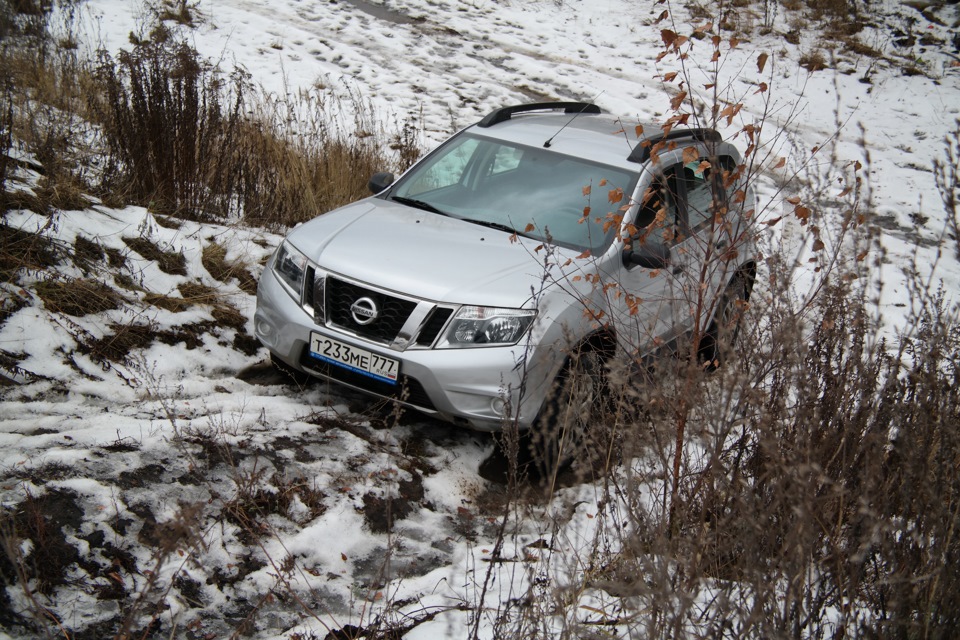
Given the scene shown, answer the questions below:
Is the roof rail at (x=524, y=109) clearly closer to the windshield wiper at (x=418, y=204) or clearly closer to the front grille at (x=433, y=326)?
the windshield wiper at (x=418, y=204)

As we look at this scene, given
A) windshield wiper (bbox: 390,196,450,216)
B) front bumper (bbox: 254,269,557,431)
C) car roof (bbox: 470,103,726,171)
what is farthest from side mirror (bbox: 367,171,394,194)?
front bumper (bbox: 254,269,557,431)

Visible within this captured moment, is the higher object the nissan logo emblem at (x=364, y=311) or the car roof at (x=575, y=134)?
the car roof at (x=575, y=134)

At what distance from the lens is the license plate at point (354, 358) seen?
415cm

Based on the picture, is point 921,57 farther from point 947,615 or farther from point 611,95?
point 947,615

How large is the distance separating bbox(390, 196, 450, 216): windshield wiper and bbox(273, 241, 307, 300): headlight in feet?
2.80

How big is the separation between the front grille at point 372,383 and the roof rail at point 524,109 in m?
2.19

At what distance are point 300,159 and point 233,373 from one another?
295 centimetres

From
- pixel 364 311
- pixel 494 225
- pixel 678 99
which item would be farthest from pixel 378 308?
pixel 678 99

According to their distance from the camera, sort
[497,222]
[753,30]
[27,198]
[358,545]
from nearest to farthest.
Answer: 1. [358,545]
2. [497,222]
3. [27,198]
4. [753,30]

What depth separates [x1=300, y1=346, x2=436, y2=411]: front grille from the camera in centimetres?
415

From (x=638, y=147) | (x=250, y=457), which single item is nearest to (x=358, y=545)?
(x=250, y=457)

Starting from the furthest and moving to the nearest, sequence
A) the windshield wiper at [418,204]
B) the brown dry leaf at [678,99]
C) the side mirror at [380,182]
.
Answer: the side mirror at [380,182] → the windshield wiper at [418,204] → the brown dry leaf at [678,99]

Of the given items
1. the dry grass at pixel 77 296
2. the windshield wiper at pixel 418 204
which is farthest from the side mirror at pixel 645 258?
the dry grass at pixel 77 296

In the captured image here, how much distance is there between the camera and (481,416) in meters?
4.08
